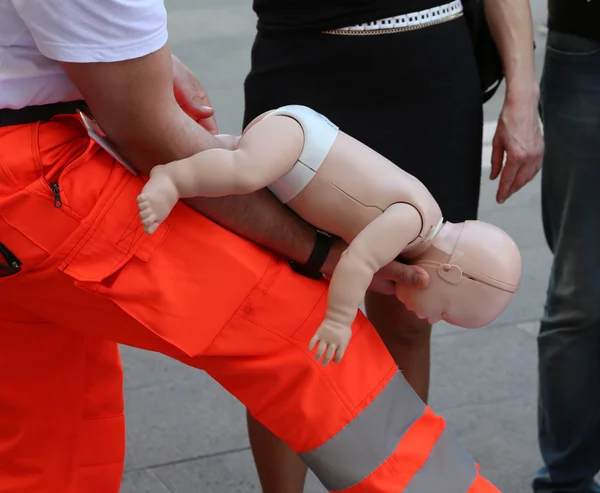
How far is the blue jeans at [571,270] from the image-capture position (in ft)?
7.64

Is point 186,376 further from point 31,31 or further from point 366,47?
point 31,31

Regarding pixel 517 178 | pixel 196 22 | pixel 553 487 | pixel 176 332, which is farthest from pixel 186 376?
pixel 196 22

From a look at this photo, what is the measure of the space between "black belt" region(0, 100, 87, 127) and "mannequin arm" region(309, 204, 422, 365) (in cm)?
51

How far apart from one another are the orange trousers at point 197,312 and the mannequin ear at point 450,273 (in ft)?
0.54

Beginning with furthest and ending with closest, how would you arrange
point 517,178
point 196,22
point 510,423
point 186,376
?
1. point 196,22
2. point 186,376
3. point 510,423
4. point 517,178

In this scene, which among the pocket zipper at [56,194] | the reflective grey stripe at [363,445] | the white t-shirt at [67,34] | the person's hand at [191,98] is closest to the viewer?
the white t-shirt at [67,34]

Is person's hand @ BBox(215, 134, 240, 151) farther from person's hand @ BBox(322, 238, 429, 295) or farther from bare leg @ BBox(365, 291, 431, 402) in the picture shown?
bare leg @ BBox(365, 291, 431, 402)

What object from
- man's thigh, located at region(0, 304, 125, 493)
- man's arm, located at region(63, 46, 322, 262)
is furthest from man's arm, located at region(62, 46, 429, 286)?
man's thigh, located at region(0, 304, 125, 493)

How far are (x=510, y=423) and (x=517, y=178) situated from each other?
104 centimetres

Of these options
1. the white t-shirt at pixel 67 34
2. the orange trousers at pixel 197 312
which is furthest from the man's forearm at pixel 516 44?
the white t-shirt at pixel 67 34

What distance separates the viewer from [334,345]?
1.58 metres

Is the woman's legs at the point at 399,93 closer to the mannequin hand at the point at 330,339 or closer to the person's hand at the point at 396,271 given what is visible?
the person's hand at the point at 396,271

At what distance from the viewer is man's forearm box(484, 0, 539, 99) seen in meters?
2.24

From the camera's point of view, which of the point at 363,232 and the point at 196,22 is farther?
the point at 196,22
